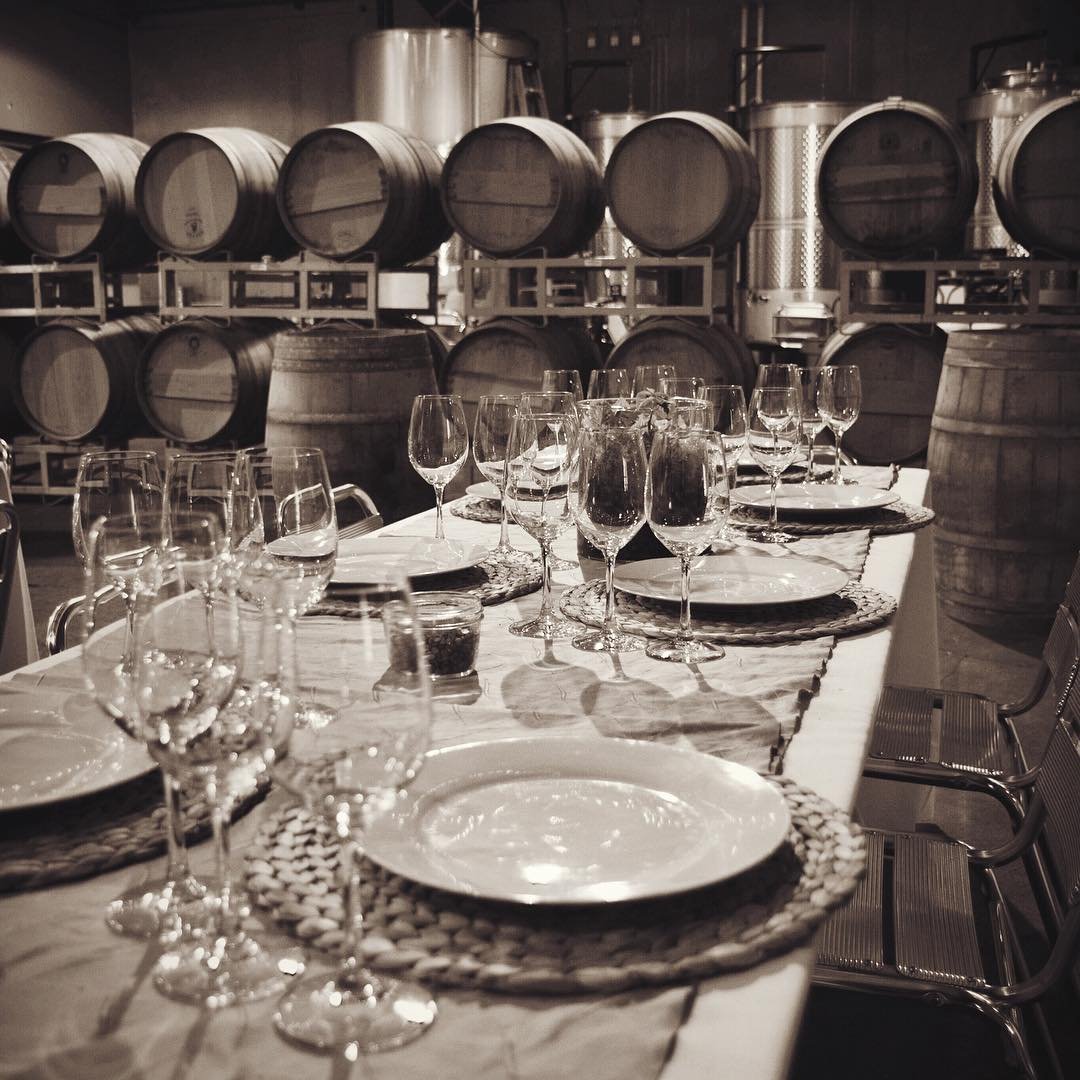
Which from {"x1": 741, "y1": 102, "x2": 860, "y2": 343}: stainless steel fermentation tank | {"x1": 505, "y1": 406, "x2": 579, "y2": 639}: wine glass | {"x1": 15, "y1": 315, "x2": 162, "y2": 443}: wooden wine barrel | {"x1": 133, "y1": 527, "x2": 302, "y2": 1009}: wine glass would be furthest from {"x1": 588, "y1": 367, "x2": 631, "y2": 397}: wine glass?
{"x1": 741, "y1": 102, "x2": 860, "y2": 343}: stainless steel fermentation tank

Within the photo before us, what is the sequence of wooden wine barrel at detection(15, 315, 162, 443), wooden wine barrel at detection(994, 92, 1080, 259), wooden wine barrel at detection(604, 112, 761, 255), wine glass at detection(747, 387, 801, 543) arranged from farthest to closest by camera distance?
wooden wine barrel at detection(15, 315, 162, 443)
wooden wine barrel at detection(604, 112, 761, 255)
wooden wine barrel at detection(994, 92, 1080, 259)
wine glass at detection(747, 387, 801, 543)

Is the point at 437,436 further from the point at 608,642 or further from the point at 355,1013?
the point at 355,1013

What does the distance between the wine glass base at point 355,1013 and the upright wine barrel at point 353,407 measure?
11.2 ft

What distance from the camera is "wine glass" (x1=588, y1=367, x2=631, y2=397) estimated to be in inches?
108

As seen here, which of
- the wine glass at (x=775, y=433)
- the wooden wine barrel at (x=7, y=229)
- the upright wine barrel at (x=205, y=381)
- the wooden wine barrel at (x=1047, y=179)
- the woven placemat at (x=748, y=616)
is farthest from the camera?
the wooden wine barrel at (x=7, y=229)

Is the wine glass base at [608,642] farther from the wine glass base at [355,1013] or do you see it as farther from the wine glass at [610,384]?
the wine glass at [610,384]

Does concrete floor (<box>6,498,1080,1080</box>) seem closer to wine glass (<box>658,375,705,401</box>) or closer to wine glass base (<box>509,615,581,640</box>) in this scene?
wine glass base (<box>509,615,581,640</box>)

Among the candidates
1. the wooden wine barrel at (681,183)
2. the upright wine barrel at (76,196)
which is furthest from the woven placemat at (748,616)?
the upright wine barrel at (76,196)

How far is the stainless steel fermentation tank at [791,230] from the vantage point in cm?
786

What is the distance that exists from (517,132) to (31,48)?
21.1ft

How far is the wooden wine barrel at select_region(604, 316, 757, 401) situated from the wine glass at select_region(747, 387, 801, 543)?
284 cm

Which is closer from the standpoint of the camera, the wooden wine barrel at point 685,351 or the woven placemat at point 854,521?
the woven placemat at point 854,521

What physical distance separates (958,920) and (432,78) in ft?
26.4

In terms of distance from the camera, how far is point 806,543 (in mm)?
2189
